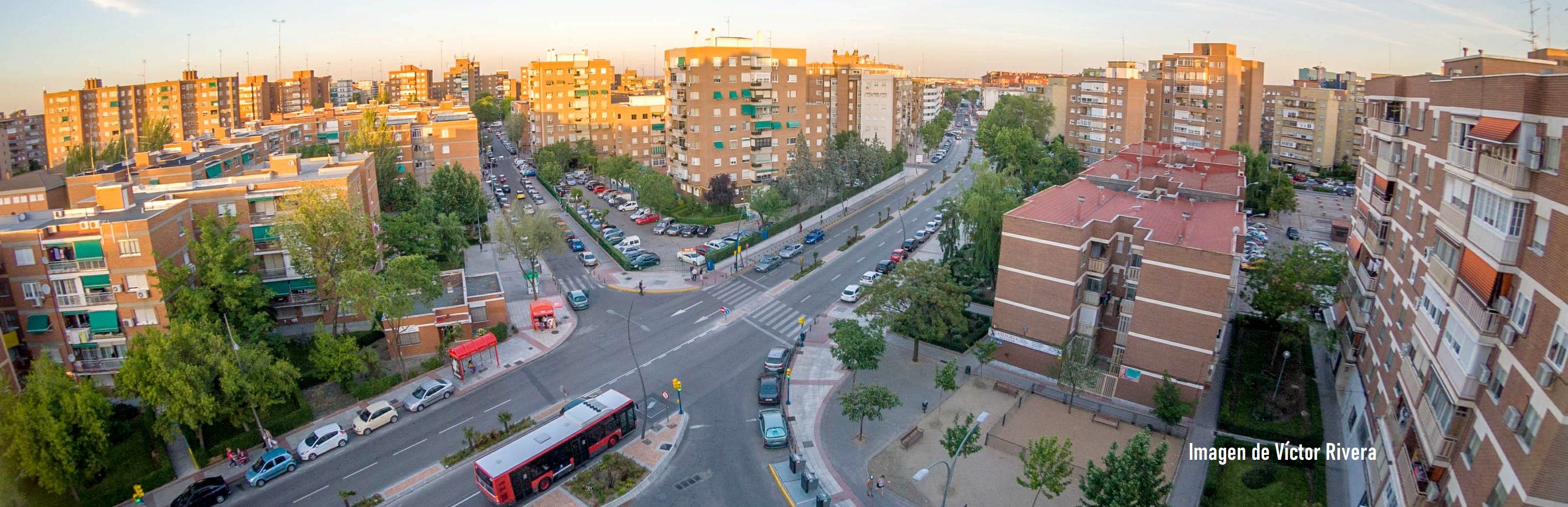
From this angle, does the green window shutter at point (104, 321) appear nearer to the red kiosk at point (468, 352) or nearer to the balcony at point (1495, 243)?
the red kiosk at point (468, 352)

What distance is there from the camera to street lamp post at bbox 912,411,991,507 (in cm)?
2231

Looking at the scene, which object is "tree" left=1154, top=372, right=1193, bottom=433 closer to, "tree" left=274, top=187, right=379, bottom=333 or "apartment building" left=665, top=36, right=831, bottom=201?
"tree" left=274, top=187, right=379, bottom=333

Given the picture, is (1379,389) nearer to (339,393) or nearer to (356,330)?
(339,393)

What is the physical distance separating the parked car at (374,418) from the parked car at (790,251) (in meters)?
29.8

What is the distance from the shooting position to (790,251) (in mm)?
57344

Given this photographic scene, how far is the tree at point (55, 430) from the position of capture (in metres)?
23.9

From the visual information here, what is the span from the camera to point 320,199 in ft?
118

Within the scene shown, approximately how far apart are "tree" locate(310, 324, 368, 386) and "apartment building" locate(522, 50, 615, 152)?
233ft

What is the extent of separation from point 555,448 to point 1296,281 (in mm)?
32628

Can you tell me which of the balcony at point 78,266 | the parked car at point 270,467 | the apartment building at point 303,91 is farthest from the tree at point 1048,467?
the apartment building at point 303,91

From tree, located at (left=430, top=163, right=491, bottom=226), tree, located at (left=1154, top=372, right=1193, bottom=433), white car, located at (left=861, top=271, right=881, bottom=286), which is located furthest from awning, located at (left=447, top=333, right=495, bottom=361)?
tree, located at (left=1154, top=372, right=1193, bottom=433)

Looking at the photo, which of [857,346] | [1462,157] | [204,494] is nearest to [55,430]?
[204,494]

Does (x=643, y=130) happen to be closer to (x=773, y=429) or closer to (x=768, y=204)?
(x=768, y=204)

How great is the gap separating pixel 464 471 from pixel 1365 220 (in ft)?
134
